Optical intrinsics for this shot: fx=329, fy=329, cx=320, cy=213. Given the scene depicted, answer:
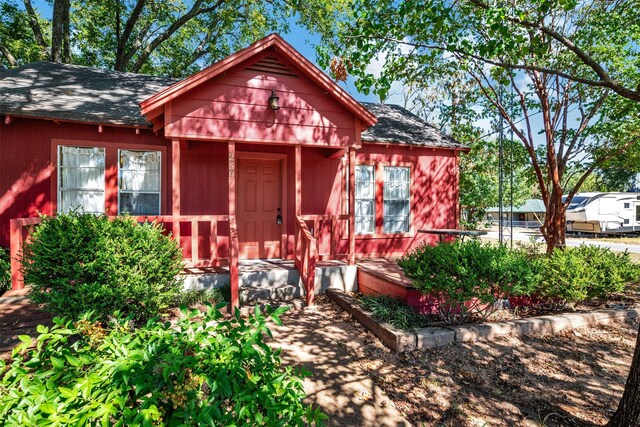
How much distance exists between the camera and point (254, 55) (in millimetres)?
5980

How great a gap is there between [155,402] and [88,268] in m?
3.22

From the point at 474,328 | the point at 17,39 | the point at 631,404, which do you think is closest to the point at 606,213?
the point at 474,328

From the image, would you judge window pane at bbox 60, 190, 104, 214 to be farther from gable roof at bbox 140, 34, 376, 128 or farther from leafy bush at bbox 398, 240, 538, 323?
leafy bush at bbox 398, 240, 538, 323

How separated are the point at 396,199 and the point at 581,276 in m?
4.35

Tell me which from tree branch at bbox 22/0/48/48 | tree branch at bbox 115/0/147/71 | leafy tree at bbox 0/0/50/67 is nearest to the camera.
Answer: leafy tree at bbox 0/0/50/67

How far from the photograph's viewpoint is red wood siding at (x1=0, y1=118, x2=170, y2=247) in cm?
616

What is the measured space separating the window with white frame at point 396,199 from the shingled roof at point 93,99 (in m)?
0.85

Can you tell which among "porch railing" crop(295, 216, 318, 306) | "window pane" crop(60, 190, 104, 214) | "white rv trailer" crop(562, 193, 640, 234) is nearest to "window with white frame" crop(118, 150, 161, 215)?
"window pane" crop(60, 190, 104, 214)

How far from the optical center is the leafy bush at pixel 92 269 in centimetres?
384

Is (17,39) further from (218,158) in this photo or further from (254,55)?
(254,55)

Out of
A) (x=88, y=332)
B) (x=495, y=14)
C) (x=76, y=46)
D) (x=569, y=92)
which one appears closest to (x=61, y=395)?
(x=88, y=332)

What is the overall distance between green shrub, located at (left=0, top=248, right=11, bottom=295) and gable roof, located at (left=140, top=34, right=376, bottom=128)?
3626mm

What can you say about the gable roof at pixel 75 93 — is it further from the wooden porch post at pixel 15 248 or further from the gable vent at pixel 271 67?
the gable vent at pixel 271 67

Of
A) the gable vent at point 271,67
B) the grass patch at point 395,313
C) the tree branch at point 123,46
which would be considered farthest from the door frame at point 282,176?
the tree branch at point 123,46
